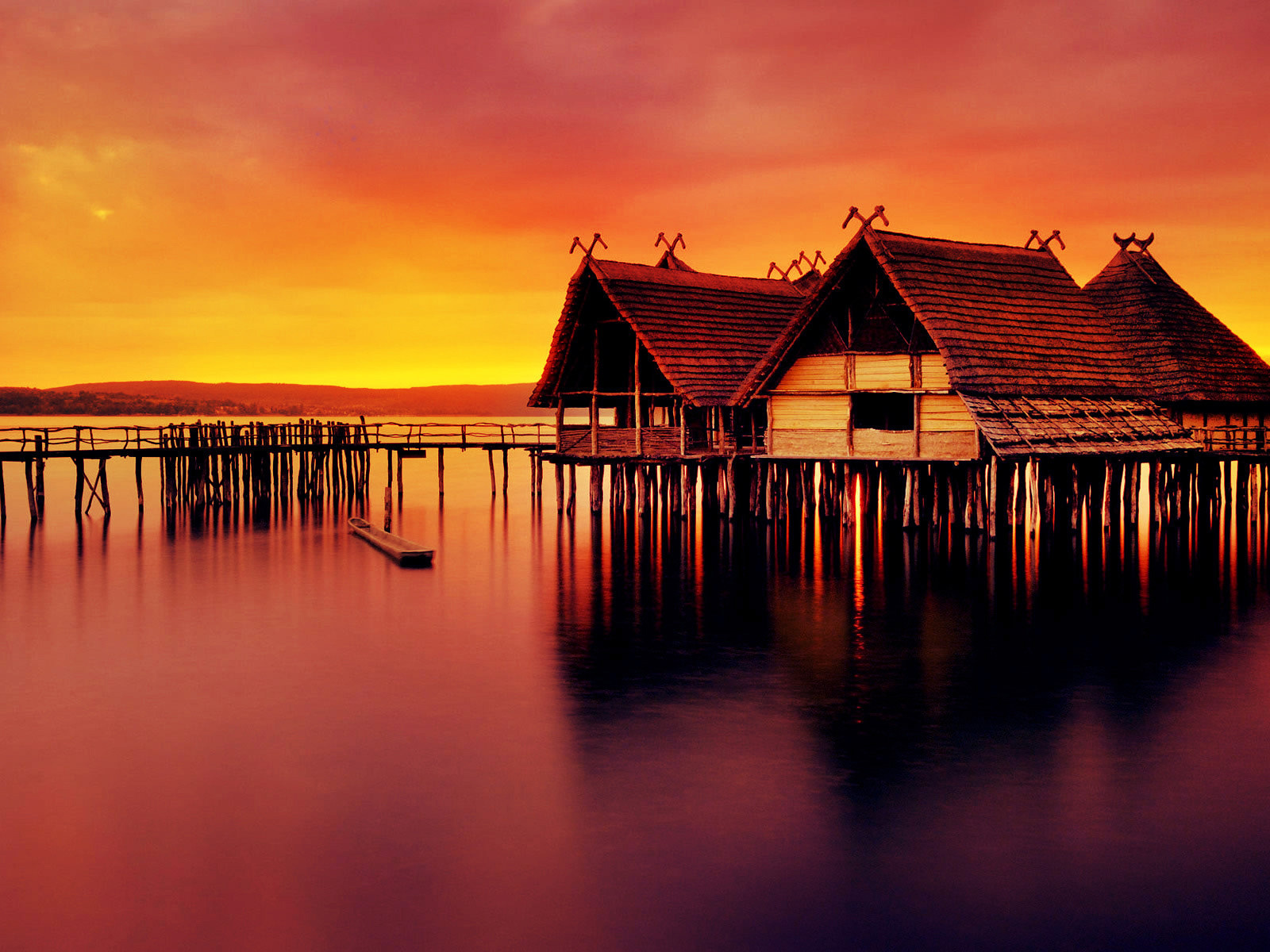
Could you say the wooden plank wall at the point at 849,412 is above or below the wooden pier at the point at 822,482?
above

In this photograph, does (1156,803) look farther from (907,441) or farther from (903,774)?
(907,441)

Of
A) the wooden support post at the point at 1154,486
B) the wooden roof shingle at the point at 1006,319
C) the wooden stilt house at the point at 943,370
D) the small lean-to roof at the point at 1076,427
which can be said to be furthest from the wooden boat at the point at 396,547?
the wooden support post at the point at 1154,486

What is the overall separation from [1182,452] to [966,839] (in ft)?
81.9

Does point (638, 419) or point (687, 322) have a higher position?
point (687, 322)

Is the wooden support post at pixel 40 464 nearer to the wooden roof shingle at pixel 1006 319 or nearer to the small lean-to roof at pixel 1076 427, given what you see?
the wooden roof shingle at pixel 1006 319

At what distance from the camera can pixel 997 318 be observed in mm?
31656

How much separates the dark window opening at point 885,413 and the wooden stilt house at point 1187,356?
21.5 feet

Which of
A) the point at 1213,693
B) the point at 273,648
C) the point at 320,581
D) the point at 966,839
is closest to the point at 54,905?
the point at 966,839

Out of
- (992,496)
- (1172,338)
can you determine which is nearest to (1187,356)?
(1172,338)

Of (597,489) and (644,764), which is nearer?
(644,764)

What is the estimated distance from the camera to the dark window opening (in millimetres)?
32812

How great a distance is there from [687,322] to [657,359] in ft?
6.84

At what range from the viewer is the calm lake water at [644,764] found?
915 cm

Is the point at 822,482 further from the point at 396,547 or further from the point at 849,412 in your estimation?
the point at 396,547
